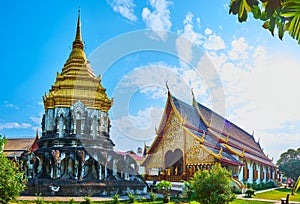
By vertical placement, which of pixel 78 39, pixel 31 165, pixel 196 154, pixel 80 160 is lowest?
pixel 31 165

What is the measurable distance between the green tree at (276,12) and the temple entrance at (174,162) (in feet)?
62.9

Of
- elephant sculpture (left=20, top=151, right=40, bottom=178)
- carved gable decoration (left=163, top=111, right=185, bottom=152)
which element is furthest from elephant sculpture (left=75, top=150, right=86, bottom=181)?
carved gable decoration (left=163, top=111, right=185, bottom=152)

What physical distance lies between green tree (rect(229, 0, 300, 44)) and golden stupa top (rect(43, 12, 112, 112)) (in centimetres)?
1890

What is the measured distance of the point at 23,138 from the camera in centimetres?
4034

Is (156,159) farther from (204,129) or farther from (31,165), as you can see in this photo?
(31,165)

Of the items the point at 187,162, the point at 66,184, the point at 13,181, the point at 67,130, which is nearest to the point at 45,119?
the point at 67,130

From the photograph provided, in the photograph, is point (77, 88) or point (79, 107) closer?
point (79, 107)

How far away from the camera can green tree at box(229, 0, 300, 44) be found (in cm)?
131

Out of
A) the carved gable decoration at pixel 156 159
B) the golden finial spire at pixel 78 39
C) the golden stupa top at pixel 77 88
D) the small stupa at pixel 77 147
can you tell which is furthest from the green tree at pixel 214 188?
the golden finial spire at pixel 78 39

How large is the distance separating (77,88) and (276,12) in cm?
1931

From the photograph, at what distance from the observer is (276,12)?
5.32 feet

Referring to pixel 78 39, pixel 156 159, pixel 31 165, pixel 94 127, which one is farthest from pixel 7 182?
pixel 78 39

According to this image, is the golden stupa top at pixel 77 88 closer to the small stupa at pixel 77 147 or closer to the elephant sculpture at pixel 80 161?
the small stupa at pixel 77 147

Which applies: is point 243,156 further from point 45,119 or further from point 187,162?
point 45,119
